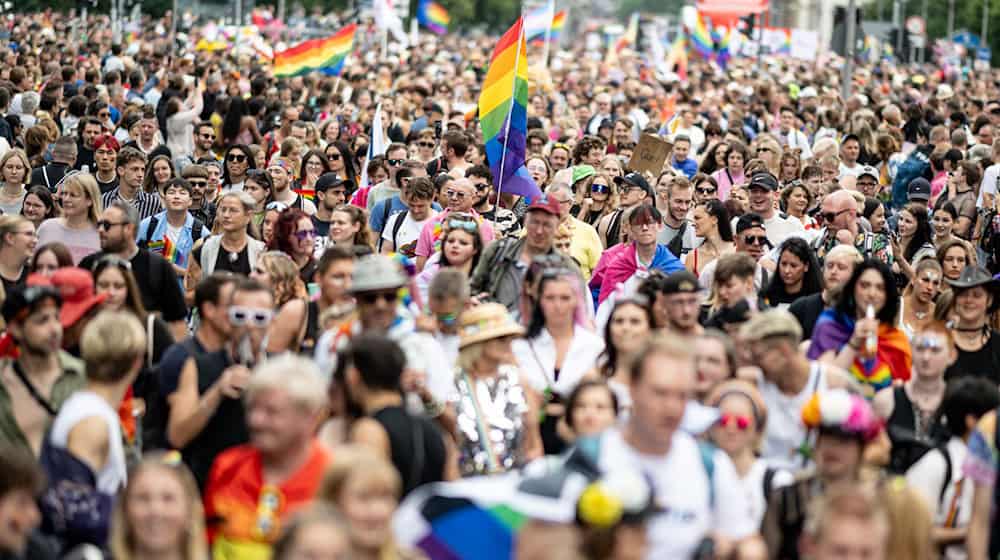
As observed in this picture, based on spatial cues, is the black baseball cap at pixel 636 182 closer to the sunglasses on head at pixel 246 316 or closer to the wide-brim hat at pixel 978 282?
the wide-brim hat at pixel 978 282

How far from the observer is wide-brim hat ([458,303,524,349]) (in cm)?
759

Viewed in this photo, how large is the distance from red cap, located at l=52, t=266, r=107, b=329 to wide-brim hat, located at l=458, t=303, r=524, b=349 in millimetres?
1758

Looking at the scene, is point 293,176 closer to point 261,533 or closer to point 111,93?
point 111,93

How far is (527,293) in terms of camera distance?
9.20 m

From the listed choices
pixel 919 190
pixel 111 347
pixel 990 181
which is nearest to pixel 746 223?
pixel 919 190

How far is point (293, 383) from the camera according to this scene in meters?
5.78

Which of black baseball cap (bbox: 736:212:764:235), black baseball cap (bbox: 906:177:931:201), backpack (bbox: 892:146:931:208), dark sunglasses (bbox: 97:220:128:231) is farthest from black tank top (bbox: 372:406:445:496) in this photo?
backpack (bbox: 892:146:931:208)

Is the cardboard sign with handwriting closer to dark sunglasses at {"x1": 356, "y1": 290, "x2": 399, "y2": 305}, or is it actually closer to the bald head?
the bald head

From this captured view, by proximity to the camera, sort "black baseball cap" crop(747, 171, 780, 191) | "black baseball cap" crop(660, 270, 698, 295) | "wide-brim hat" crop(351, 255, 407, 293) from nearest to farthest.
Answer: "wide-brim hat" crop(351, 255, 407, 293)
"black baseball cap" crop(660, 270, 698, 295)
"black baseball cap" crop(747, 171, 780, 191)

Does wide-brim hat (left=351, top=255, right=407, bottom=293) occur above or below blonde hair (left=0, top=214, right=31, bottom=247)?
above

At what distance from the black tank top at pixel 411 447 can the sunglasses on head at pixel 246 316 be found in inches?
50.8

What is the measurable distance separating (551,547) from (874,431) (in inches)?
66.5

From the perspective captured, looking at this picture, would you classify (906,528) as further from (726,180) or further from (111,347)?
(726,180)

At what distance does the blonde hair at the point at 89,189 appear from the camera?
11.0 meters
